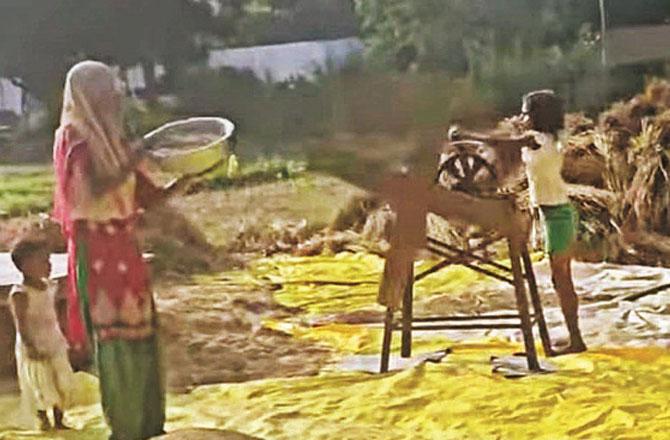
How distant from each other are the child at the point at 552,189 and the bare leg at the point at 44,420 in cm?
66

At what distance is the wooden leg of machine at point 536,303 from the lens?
1481 mm

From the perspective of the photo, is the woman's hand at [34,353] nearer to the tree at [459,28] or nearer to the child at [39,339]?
the child at [39,339]

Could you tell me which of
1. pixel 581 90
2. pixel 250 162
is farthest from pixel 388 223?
pixel 581 90

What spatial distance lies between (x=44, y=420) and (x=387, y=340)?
0.45 meters

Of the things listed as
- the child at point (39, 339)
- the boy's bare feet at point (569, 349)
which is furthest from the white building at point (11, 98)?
the boy's bare feet at point (569, 349)

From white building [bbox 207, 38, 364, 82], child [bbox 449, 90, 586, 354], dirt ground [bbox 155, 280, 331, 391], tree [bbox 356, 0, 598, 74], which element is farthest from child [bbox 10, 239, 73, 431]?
→ child [bbox 449, 90, 586, 354]

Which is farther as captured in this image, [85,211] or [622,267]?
[622,267]

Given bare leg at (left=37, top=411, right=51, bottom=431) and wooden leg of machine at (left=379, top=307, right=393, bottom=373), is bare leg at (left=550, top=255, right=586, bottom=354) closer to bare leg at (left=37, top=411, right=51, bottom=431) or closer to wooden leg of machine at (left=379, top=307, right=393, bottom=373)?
wooden leg of machine at (left=379, top=307, right=393, bottom=373)

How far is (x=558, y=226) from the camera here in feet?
4.88

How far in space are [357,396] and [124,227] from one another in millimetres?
365

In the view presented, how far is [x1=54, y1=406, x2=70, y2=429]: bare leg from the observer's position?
4.68 ft

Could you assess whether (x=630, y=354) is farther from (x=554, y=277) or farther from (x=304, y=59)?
(x=304, y=59)

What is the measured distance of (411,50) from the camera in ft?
4.77

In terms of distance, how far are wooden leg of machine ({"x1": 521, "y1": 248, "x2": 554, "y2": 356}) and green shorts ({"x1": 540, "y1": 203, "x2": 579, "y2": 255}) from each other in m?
0.03
